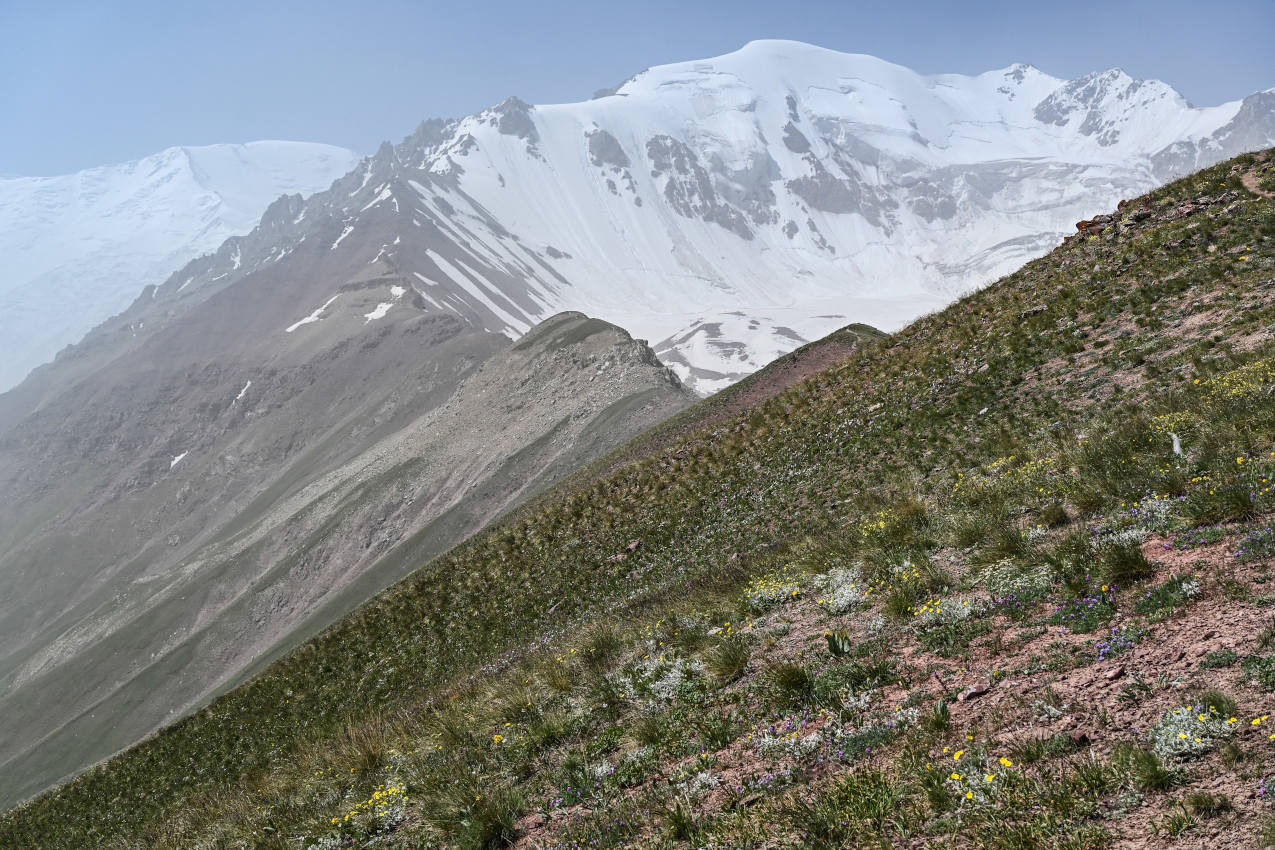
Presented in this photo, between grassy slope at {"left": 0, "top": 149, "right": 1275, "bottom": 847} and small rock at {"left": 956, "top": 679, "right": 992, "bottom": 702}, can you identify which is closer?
grassy slope at {"left": 0, "top": 149, "right": 1275, "bottom": 847}

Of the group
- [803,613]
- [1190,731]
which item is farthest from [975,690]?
[803,613]

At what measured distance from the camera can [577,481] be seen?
4703 centimetres

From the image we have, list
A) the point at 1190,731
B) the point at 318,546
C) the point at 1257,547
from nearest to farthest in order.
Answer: the point at 1190,731
the point at 1257,547
the point at 318,546

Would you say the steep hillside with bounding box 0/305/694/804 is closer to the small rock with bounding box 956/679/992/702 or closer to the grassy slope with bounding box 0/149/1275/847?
the grassy slope with bounding box 0/149/1275/847

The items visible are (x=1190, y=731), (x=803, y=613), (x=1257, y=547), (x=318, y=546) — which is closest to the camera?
(x=1190, y=731)

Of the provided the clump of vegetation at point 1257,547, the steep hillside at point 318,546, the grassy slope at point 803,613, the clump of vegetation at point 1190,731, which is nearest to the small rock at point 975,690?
the grassy slope at point 803,613

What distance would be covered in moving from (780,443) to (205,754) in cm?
2593

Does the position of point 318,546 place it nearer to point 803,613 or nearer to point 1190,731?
point 803,613

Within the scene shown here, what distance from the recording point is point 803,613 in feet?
39.7

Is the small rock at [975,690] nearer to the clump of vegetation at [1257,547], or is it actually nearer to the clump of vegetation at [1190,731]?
the clump of vegetation at [1190,731]

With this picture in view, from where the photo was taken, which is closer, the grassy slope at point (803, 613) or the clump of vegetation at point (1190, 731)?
the clump of vegetation at point (1190, 731)

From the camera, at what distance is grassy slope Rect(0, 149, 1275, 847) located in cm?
730

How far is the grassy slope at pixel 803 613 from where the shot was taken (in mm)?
7297

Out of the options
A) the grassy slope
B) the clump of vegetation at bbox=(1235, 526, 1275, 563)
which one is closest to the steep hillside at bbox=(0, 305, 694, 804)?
the grassy slope
